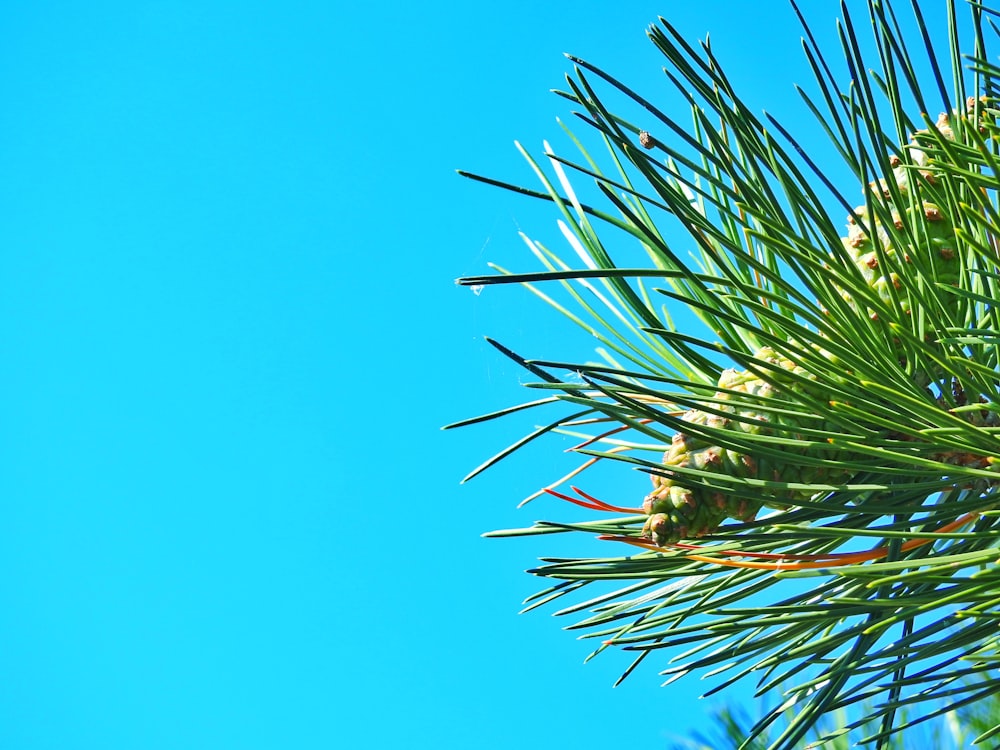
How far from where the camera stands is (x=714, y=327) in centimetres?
55

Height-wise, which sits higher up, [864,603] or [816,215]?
[816,215]

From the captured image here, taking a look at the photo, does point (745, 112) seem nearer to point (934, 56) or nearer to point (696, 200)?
point (934, 56)

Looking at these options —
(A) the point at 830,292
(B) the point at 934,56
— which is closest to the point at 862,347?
(A) the point at 830,292

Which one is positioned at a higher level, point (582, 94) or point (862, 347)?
point (582, 94)

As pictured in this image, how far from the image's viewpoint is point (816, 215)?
42 cm

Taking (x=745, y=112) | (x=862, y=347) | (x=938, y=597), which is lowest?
(x=938, y=597)

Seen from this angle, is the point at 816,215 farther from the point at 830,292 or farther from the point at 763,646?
the point at 763,646

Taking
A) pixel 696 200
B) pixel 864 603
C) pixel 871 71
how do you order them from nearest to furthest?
pixel 864 603, pixel 871 71, pixel 696 200

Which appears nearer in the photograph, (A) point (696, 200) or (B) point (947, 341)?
(B) point (947, 341)

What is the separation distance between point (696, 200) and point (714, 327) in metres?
0.13

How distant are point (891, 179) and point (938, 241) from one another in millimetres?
66

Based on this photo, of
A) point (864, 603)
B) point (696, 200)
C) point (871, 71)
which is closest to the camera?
point (864, 603)

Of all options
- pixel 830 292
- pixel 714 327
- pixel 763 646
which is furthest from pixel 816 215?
pixel 763 646

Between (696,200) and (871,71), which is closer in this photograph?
(871,71)
